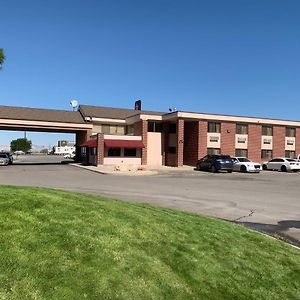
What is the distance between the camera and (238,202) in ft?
50.3

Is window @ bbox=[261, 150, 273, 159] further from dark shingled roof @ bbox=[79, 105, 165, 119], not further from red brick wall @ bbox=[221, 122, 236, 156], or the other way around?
dark shingled roof @ bbox=[79, 105, 165, 119]

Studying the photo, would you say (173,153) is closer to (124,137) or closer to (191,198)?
(124,137)

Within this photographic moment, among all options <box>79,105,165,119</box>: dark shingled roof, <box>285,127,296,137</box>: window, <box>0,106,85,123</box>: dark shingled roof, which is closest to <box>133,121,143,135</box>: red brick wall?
<box>79,105,165,119</box>: dark shingled roof

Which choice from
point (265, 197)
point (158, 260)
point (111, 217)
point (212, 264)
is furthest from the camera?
point (265, 197)

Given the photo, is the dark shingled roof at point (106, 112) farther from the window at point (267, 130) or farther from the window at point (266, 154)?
the window at point (266, 154)

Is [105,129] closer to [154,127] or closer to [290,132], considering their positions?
[154,127]

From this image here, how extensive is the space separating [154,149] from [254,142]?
12882 millimetres

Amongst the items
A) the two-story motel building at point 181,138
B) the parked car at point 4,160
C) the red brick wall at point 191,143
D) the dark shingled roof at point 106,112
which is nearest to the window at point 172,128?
the two-story motel building at point 181,138

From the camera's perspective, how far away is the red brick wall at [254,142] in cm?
5080

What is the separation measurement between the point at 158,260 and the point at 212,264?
87cm

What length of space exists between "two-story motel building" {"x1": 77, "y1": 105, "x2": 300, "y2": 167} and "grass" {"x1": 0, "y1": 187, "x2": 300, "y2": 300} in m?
39.1

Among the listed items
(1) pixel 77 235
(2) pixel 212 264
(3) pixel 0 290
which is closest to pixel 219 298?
(2) pixel 212 264

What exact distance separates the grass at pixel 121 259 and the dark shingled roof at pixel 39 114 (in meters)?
43.8

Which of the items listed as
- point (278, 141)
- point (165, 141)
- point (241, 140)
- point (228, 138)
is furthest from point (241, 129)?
point (165, 141)
